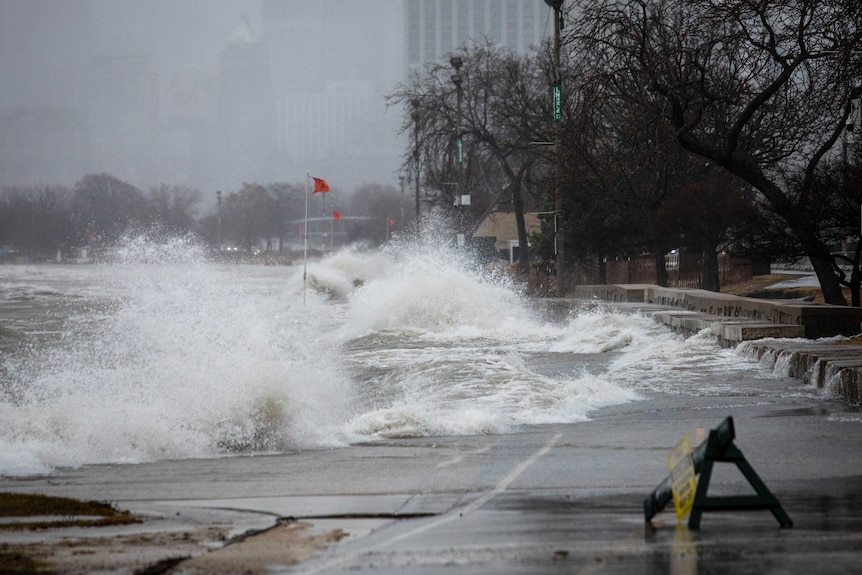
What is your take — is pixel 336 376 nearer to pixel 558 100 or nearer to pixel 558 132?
pixel 558 100

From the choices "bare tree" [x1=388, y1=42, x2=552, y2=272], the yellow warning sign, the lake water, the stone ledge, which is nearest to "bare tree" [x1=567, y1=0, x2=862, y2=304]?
the stone ledge

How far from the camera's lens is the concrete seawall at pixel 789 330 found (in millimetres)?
16266

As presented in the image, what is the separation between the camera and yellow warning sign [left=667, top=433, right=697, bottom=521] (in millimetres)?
7660

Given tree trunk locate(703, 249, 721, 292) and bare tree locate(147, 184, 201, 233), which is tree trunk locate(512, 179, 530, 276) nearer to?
tree trunk locate(703, 249, 721, 292)

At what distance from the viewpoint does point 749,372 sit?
1911 cm

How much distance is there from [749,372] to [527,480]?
31.7 feet

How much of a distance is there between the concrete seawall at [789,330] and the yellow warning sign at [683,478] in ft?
26.0

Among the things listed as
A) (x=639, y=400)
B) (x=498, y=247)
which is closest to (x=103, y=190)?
A: (x=498, y=247)

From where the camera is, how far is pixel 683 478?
7793mm

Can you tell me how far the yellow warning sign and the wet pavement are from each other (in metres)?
0.20

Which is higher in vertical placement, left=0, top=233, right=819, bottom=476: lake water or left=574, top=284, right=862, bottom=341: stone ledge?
left=574, top=284, right=862, bottom=341: stone ledge

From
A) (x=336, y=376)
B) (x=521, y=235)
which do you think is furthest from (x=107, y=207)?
(x=336, y=376)

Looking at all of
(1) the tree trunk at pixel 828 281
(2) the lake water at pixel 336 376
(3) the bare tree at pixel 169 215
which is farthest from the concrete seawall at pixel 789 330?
(3) the bare tree at pixel 169 215

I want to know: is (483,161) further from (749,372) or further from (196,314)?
(749,372)
